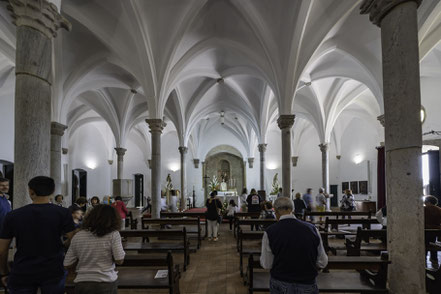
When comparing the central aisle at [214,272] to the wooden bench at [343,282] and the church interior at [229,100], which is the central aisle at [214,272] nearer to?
Result: the church interior at [229,100]

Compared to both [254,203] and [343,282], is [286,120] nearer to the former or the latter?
[254,203]

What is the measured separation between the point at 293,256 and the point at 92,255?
1589 millimetres

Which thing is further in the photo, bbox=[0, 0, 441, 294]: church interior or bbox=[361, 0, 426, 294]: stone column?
bbox=[0, 0, 441, 294]: church interior

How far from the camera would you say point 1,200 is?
157 inches

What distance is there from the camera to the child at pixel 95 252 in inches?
89.3

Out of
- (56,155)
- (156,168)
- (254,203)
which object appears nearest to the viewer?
(56,155)

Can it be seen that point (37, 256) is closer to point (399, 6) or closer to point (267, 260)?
point (267, 260)

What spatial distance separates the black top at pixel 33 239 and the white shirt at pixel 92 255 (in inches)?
8.2

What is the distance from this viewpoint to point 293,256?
2359 mm

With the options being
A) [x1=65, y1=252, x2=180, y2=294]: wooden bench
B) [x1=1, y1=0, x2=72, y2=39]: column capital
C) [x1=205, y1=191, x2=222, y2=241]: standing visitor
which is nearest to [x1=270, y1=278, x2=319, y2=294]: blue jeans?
[x1=65, y1=252, x2=180, y2=294]: wooden bench

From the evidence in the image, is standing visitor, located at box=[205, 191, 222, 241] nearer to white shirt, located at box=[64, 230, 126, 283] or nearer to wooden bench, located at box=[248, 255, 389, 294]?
wooden bench, located at box=[248, 255, 389, 294]

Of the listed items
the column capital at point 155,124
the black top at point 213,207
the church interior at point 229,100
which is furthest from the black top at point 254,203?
the column capital at point 155,124

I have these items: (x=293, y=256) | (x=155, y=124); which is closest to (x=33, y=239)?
(x=293, y=256)

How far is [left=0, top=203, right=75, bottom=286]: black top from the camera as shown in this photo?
231 centimetres
